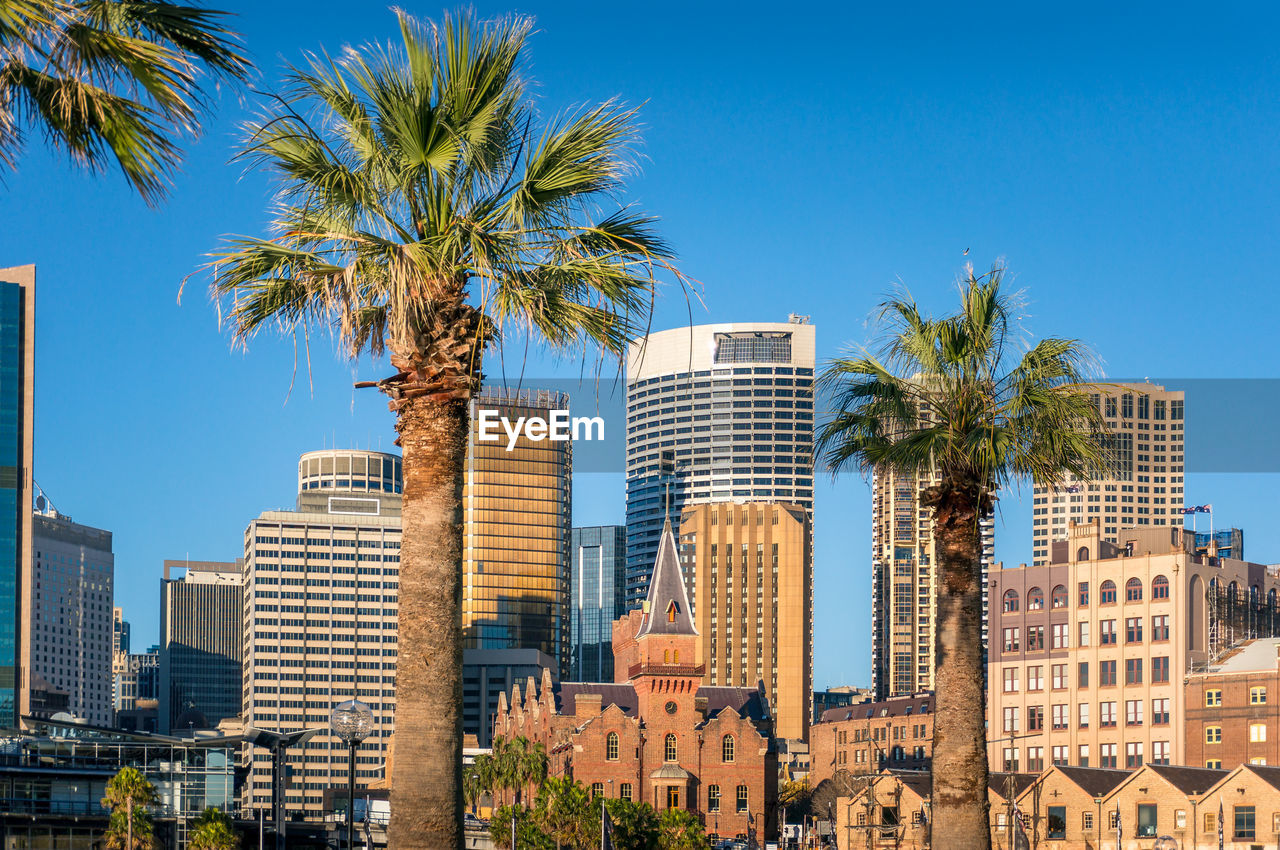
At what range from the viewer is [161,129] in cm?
1375

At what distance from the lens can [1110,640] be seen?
152500 millimetres

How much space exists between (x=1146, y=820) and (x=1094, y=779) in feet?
23.7

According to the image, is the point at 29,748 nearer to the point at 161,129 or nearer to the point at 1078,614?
the point at 1078,614

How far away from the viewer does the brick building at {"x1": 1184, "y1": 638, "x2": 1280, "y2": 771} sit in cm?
13262

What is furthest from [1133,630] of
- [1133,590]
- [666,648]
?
[666,648]

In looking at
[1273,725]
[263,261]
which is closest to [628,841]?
[1273,725]

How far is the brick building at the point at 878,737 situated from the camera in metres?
185

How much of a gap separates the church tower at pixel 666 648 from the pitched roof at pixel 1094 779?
49169 millimetres

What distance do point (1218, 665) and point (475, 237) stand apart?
136 meters

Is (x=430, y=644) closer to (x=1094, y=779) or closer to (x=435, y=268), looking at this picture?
(x=435, y=268)

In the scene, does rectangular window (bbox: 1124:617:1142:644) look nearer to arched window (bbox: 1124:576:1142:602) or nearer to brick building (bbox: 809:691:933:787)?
arched window (bbox: 1124:576:1142:602)

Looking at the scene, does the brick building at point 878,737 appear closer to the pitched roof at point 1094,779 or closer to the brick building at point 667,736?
the brick building at point 667,736

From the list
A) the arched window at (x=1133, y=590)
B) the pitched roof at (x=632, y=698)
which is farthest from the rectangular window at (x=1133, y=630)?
the pitched roof at (x=632, y=698)

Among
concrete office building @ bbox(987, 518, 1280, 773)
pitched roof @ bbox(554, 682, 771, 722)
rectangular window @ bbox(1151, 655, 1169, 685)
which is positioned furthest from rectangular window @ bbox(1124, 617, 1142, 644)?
pitched roof @ bbox(554, 682, 771, 722)
